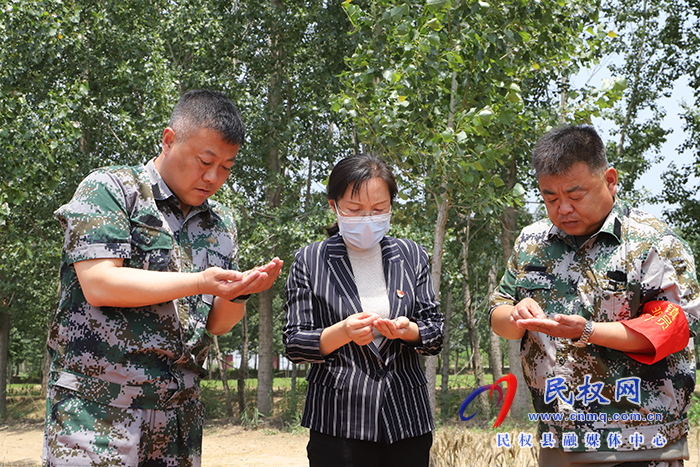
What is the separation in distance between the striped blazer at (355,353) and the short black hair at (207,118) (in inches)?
27.2

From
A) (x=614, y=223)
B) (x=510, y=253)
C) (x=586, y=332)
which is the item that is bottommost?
(x=586, y=332)

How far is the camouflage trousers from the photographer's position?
6.37ft

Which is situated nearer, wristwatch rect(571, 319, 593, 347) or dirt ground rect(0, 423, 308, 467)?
wristwatch rect(571, 319, 593, 347)

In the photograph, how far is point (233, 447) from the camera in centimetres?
1236

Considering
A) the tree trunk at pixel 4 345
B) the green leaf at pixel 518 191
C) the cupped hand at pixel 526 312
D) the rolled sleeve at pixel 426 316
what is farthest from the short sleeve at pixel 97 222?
the tree trunk at pixel 4 345

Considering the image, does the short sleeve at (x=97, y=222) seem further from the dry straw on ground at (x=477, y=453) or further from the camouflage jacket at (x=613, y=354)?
the dry straw on ground at (x=477, y=453)

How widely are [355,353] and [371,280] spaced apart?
1.14ft

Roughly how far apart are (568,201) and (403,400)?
1043mm

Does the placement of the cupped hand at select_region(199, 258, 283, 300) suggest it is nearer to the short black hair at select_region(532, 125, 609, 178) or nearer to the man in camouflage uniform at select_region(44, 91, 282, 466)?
the man in camouflage uniform at select_region(44, 91, 282, 466)

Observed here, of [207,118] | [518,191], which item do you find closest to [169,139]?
[207,118]

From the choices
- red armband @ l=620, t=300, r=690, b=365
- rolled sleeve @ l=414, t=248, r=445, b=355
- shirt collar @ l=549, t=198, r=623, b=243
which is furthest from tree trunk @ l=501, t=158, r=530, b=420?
red armband @ l=620, t=300, r=690, b=365

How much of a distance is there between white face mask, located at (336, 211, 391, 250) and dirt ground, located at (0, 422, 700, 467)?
23.0 ft

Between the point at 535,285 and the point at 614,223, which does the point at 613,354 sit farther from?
the point at 614,223

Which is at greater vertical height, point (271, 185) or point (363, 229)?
point (271, 185)
